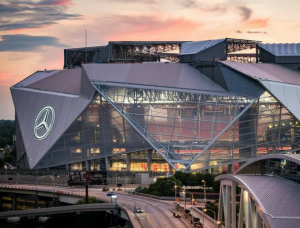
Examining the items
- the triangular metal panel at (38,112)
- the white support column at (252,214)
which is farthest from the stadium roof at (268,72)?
the white support column at (252,214)

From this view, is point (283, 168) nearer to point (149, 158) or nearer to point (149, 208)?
point (149, 208)

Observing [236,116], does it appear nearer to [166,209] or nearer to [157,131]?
[157,131]

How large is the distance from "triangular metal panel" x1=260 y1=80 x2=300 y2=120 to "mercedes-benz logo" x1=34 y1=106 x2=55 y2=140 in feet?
153

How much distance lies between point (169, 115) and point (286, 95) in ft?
76.5

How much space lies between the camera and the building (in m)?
165

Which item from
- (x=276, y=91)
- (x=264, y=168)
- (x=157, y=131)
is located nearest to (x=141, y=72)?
(x=157, y=131)

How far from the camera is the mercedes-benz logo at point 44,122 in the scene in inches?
7096

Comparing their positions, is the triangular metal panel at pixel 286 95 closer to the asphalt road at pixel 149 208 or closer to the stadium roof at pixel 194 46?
the stadium roof at pixel 194 46

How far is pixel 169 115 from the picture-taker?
168 meters

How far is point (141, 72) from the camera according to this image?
589 feet

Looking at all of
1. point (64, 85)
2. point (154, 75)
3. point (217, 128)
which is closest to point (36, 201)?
point (217, 128)

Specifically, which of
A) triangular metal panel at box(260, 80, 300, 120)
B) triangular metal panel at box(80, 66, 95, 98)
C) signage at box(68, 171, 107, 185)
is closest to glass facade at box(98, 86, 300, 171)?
triangular metal panel at box(260, 80, 300, 120)

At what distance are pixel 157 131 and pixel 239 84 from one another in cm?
1899

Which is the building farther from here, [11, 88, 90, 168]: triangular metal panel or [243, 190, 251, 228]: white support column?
[243, 190, 251, 228]: white support column
